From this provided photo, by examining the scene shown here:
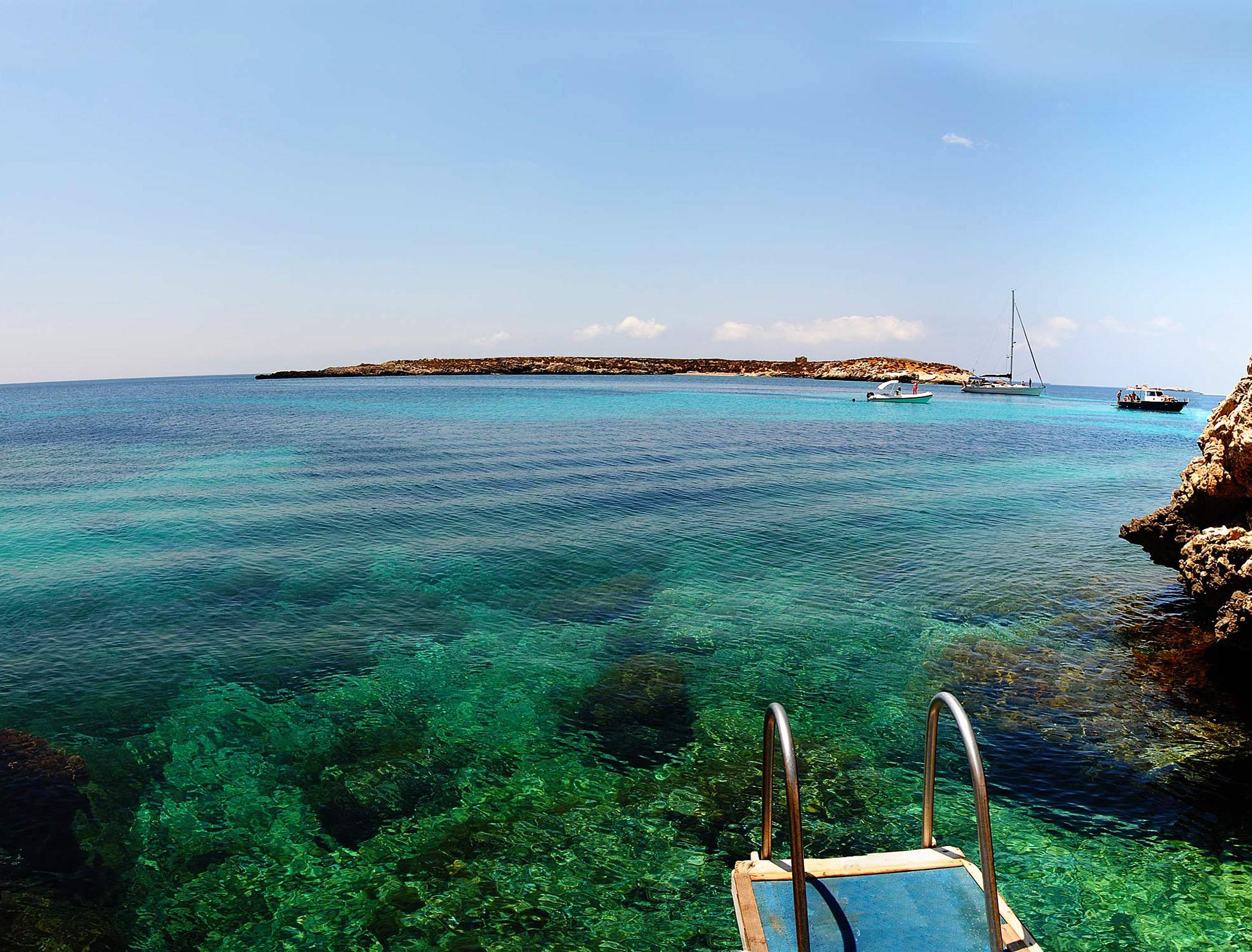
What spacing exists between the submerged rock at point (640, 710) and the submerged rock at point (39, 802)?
738 centimetres

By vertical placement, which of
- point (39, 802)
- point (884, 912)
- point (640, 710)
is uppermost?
point (884, 912)

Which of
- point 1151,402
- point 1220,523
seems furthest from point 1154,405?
point 1220,523

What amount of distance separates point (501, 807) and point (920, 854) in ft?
19.1

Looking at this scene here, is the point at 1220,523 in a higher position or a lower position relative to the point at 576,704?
higher

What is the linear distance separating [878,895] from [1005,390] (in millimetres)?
→ 143715

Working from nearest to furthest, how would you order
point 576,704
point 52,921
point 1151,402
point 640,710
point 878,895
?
point 878,895, point 52,921, point 640,710, point 576,704, point 1151,402

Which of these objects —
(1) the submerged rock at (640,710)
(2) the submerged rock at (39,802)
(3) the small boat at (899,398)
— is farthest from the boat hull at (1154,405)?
(2) the submerged rock at (39,802)

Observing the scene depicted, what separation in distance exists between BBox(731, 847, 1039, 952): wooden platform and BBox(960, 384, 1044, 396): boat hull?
141844 mm

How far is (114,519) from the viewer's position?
2695cm

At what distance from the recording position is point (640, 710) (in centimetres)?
1263

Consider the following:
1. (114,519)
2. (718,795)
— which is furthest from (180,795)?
(114,519)

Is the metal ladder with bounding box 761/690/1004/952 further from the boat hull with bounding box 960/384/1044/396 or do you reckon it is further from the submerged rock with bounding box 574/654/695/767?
the boat hull with bounding box 960/384/1044/396

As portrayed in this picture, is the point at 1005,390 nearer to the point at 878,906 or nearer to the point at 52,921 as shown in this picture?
the point at 878,906

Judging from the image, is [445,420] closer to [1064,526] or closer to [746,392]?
[1064,526]
